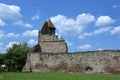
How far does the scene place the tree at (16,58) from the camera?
49.8 m

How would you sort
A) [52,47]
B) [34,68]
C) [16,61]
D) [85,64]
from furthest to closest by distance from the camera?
[52,47]
[16,61]
[34,68]
[85,64]

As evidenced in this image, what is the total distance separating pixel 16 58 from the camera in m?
50.3

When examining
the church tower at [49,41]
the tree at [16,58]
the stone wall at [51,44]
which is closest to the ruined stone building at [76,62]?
the tree at [16,58]

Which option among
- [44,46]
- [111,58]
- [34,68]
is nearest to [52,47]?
[44,46]

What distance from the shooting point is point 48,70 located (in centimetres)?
3925

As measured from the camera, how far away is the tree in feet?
163

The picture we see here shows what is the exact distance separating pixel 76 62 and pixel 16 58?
1666cm

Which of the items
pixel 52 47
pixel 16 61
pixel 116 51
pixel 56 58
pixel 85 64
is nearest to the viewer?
pixel 116 51

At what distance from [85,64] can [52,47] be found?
22.2 metres

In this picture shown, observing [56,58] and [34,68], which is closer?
[56,58]


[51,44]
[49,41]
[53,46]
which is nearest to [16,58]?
[53,46]

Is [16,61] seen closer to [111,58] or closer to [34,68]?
[34,68]

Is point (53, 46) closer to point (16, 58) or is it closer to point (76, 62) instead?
point (16, 58)

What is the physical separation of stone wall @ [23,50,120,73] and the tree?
772 cm
